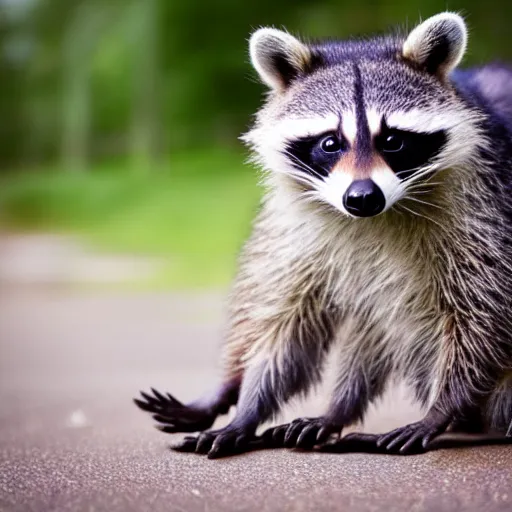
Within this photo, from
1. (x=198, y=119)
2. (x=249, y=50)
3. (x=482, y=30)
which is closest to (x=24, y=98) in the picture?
(x=198, y=119)

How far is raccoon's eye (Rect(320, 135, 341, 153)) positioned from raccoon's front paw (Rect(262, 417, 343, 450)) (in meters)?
0.56

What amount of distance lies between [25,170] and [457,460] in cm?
470

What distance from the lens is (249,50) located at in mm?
1918

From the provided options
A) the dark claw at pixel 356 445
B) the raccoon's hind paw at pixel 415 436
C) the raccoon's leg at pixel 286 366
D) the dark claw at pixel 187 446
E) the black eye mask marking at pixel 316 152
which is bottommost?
the dark claw at pixel 187 446

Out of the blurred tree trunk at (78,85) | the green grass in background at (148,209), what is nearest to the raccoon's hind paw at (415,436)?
the green grass in background at (148,209)

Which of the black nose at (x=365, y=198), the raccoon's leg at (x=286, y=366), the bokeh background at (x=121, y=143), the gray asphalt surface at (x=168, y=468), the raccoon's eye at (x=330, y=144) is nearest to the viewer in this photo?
the gray asphalt surface at (x=168, y=468)

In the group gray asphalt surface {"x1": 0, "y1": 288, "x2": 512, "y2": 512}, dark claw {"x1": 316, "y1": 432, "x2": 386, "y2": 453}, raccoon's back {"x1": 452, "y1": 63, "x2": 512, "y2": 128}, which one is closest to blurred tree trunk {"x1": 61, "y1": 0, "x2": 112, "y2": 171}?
gray asphalt surface {"x1": 0, "y1": 288, "x2": 512, "y2": 512}

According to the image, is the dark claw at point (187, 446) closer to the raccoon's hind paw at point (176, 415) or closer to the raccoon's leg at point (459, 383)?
the raccoon's hind paw at point (176, 415)

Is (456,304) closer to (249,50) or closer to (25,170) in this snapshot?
(249,50)

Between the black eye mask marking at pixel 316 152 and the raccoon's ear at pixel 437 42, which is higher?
the raccoon's ear at pixel 437 42

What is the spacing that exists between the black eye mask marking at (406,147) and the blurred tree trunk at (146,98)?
3.91 metres

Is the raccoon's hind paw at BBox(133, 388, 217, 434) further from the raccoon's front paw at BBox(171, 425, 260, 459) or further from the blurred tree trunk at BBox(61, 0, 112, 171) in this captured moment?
the blurred tree trunk at BBox(61, 0, 112, 171)

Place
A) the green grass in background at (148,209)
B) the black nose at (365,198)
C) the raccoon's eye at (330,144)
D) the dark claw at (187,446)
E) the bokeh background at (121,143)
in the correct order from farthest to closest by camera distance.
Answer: the green grass in background at (148,209), the bokeh background at (121,143), the dark claw at (187,446), the raccoon's eye at (330,144), the black nose at (365,198)

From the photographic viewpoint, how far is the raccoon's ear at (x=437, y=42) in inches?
71.4
